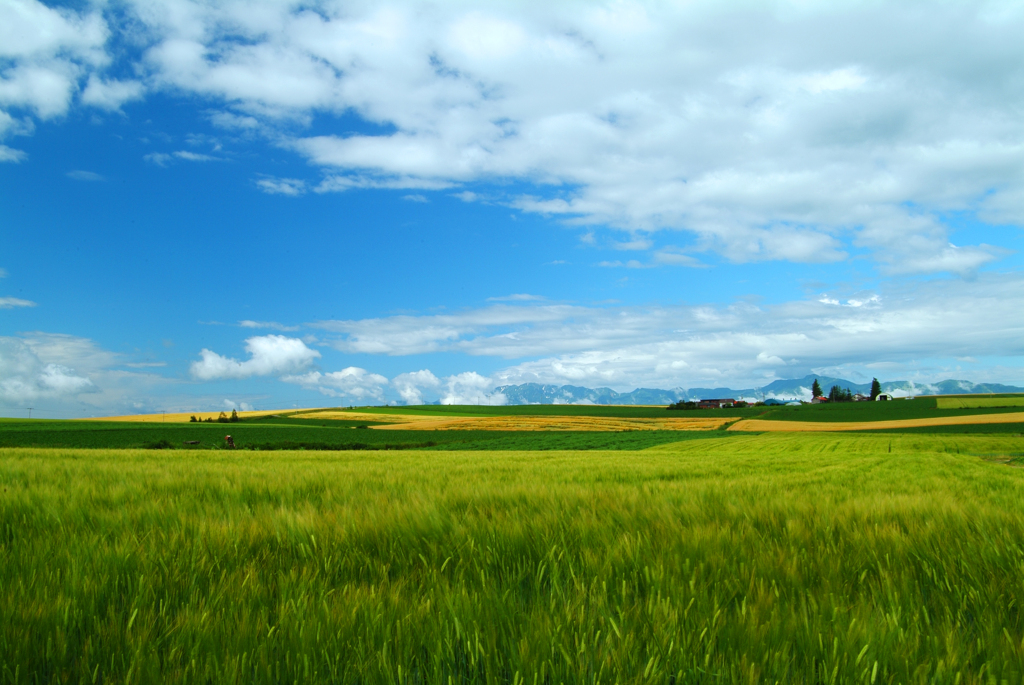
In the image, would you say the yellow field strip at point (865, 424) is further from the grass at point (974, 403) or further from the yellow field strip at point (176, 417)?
the yellow field strip at point (176, 417)

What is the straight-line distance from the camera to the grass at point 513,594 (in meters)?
1.53

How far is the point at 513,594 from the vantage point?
207 cm

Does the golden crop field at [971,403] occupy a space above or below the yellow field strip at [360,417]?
below

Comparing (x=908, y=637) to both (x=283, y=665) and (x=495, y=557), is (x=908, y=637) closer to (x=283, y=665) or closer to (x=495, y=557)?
(x=495, y=557)

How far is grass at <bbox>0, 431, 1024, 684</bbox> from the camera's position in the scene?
153 cm

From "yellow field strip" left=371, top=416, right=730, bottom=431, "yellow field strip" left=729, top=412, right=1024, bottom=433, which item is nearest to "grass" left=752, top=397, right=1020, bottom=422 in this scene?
"yellow field strip" left=729, top=412, right=1024, bottom=433

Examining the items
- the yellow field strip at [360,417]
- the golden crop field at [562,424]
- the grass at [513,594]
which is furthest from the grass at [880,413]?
the grass at [513,594]

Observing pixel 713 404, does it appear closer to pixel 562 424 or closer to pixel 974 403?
pixel 974 403

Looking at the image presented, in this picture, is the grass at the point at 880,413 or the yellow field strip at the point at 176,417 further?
the yellow field strip at the point at 176,417

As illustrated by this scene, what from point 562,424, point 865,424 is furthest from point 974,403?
point 562,424

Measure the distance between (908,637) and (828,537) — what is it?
1379 millimetres

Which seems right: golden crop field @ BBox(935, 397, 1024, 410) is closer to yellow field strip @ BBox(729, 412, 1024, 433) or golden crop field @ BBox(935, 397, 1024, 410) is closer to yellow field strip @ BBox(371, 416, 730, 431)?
yellow field strip @ BBox(729, 412, 1024, 433)

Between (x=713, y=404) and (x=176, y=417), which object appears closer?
(x=176, y=417)

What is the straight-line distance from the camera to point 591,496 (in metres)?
4.48
